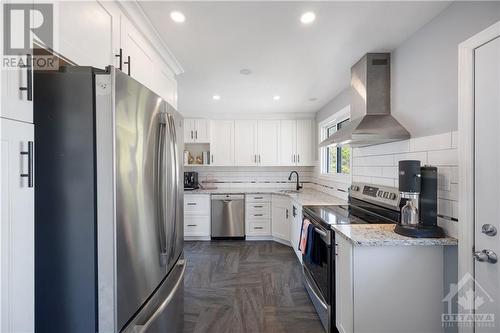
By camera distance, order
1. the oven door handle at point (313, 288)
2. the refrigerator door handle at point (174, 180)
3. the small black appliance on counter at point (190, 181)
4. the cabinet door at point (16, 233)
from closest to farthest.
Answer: the cabinet door at point (16, 233)
the refrigerator door handle at point (174, 180)
the oven door handle at point (313, 288)
the small black appliance on counter at point (190, 181)

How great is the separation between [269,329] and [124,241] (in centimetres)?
155

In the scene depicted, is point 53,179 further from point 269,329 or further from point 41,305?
point 269,329

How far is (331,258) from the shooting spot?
171 cm

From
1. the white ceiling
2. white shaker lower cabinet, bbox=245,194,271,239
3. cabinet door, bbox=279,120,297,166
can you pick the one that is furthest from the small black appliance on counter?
the white ceiling

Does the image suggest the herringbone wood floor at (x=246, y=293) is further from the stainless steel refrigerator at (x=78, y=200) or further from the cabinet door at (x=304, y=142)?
the cabinet door at (x=304, y=142)

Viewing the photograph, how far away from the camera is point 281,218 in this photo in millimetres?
3920

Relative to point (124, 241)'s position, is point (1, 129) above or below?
above

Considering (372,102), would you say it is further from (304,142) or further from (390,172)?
(304,142)

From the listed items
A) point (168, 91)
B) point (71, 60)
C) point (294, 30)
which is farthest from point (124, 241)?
point (294, 30)

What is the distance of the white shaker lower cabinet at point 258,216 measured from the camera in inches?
161

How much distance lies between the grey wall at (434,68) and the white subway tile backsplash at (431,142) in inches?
1.4

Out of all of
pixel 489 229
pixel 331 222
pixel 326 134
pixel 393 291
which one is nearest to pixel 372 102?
pixel 331 222

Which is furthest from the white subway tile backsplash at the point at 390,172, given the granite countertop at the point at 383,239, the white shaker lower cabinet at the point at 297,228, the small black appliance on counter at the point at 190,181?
the small black appliance on counter at the point at 190,181

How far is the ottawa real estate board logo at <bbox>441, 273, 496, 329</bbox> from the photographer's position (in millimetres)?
1246
